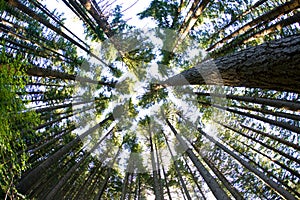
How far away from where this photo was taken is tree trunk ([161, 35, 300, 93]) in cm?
222

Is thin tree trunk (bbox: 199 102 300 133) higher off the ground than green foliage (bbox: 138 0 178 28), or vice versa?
green foliage (bbox: 138 0 178 28)

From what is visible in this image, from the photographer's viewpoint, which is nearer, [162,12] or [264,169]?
[162,12]

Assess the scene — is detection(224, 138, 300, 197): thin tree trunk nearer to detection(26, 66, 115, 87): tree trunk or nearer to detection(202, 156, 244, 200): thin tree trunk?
detection(202, 156, 244, 200): thin tree trunk

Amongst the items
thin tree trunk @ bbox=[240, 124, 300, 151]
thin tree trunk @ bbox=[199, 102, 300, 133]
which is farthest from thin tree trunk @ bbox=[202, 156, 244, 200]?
thin tree trunk @ bbox=[199, 102, 300, 133]

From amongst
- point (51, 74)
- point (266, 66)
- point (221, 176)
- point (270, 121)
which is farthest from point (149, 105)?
point (266, 66)

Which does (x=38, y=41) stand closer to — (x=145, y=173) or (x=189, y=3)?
(x=189, y=3)

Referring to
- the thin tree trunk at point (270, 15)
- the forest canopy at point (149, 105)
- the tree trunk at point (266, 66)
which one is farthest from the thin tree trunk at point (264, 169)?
the tree trunk at point (266, 66)

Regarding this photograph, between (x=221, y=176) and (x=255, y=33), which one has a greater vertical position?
(x=255, y=33)

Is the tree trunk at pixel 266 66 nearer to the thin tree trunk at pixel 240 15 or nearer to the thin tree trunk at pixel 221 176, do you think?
the thin tree trunk at pixel 240 15

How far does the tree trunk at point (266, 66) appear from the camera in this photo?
2219mm

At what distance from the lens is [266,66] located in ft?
8.09

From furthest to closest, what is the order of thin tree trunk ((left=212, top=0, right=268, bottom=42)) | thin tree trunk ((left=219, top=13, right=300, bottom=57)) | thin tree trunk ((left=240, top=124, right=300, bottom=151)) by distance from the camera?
1. thin tree trunk ((left=212, top=0, right=268, bottom=42))
2. thin tree trunk ((left=240, top=124, right=300, bottom=151))
3. thin tree trunk ((left=219, top=13, right=300, bottom=57))

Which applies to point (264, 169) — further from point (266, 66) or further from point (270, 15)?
point (266, 66)

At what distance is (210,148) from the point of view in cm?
964
